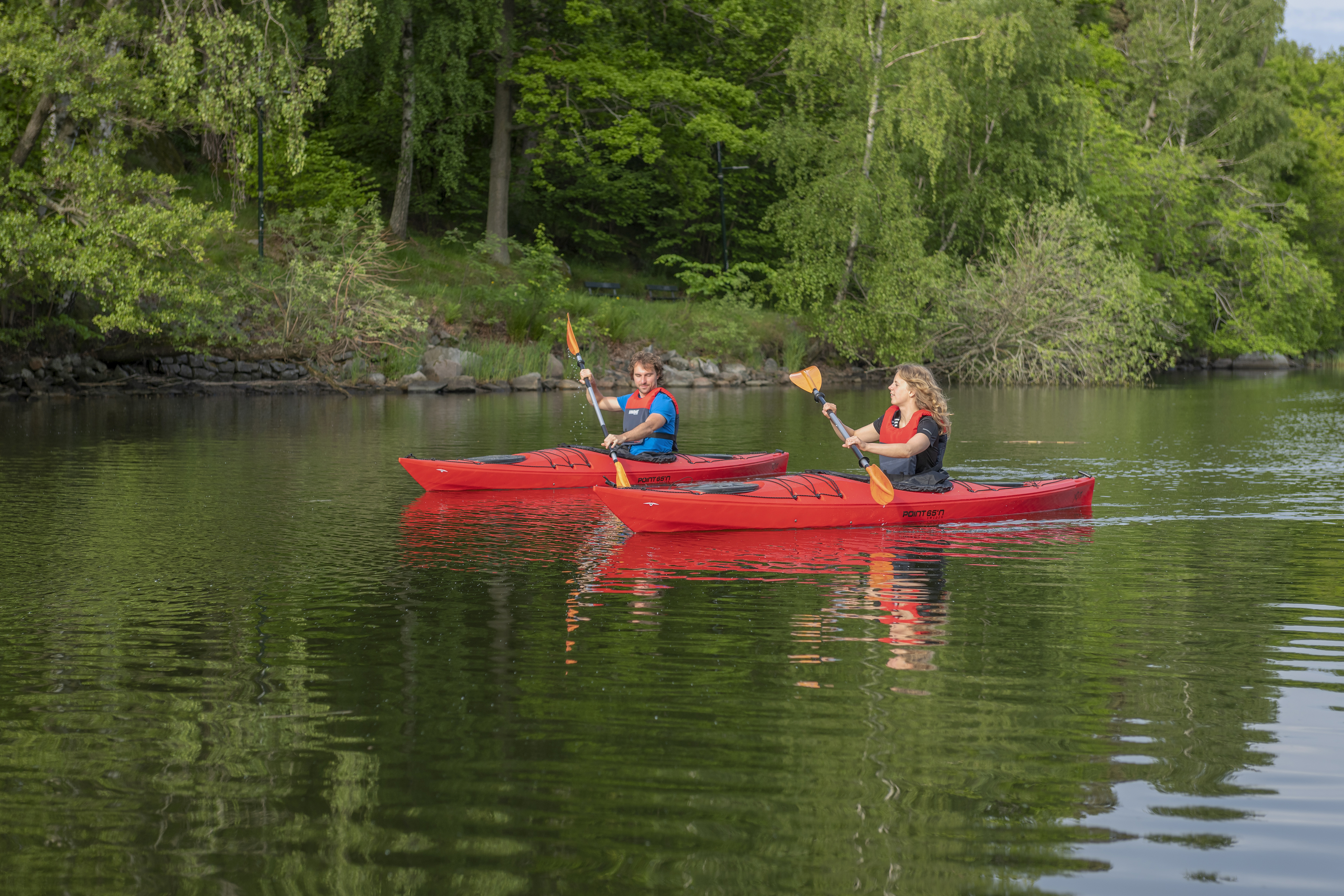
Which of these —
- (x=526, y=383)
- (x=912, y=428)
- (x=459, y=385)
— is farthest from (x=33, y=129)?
(x=912, y=428)

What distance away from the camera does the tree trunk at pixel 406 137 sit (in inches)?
1125

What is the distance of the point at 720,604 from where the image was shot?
23.3ft

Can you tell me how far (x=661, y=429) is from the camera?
455 inches

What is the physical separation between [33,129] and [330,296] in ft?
25.1

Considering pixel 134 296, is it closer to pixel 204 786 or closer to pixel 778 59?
pixel 204 786

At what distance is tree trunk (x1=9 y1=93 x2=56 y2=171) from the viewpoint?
18469 millimetres

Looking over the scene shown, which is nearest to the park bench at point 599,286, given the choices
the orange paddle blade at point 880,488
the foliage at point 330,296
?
the foliage at point 330,296

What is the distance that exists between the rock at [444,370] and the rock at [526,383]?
118 centimetres

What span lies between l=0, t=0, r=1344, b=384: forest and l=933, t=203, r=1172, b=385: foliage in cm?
9

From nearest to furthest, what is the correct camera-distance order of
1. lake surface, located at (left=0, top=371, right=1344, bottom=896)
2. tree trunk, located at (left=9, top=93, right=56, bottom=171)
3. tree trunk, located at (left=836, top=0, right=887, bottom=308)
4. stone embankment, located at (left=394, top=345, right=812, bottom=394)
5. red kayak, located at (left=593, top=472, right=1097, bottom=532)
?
1. lake surface, located at (left=0, top=371, right=1344, bottom=896)
2. red kayak, located at (left=593, top=472, right=1097, bottom=532)
3. tree trunk, located at (left=9, top=93, right=56, bottom=171)
4. stone embankment, located at (left=394, top=345, right=812, bottom=394)
5. tree trunk, located at (left=836, top=0, right=887, bottom=308)

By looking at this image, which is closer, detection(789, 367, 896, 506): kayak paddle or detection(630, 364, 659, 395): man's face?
detection(789, 367, 896, 506): kayak paddle

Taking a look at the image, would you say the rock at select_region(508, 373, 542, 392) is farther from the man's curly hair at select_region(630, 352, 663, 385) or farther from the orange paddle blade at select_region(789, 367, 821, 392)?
the man's curly hair at select_region(630, 352, 663, 385)

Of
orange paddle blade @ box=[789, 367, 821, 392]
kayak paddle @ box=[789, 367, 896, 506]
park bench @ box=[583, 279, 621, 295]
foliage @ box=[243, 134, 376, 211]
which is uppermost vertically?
foliage @ box=[243, 134, 376, 211]

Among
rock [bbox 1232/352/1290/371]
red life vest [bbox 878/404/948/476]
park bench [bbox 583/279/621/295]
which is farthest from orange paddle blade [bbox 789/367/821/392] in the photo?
rock [bbox 1232/352/1290/371]
